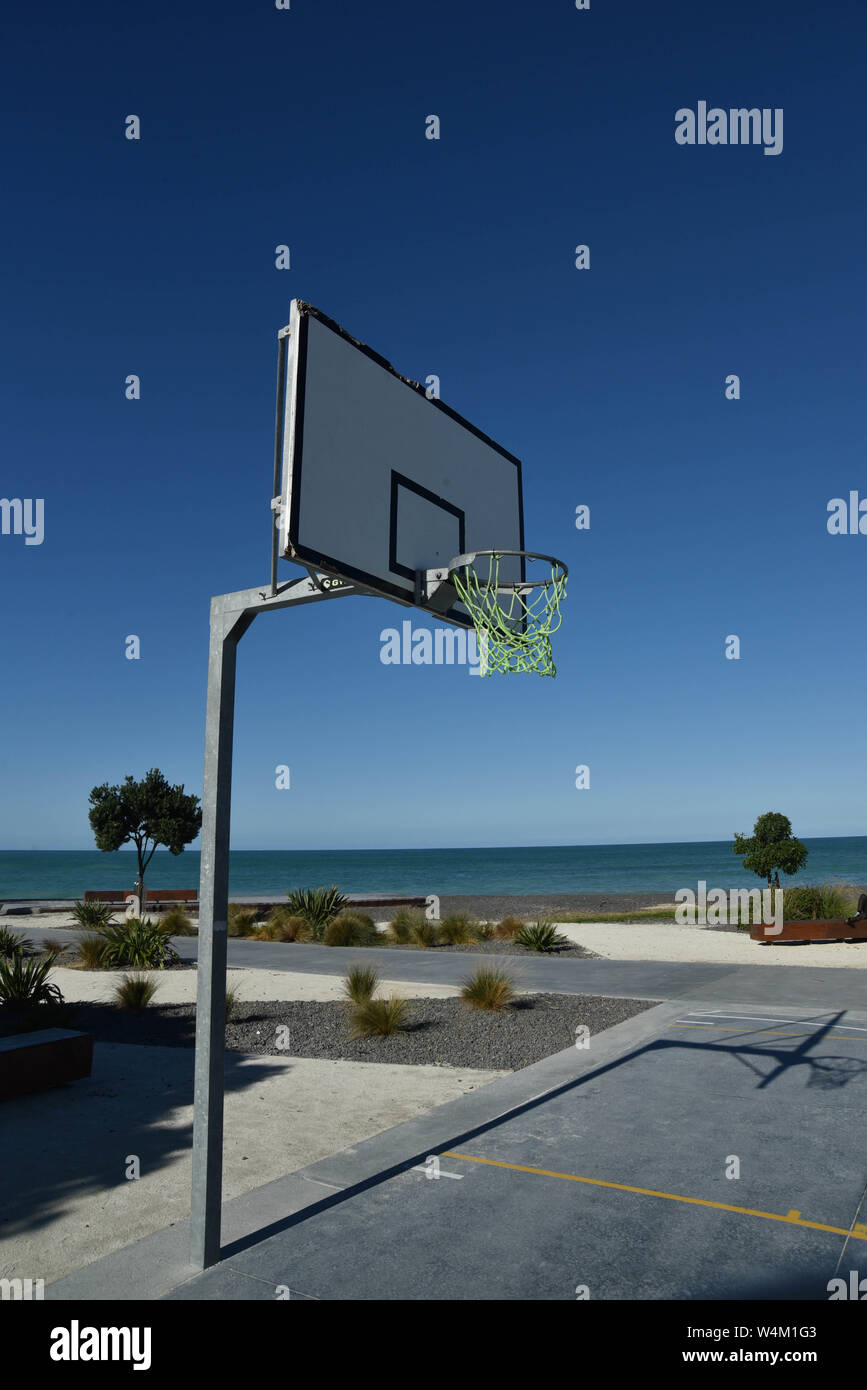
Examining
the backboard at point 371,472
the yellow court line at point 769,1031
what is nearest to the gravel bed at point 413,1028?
the yellow court line at point 769,1031

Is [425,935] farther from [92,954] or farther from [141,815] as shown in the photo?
[141,815]

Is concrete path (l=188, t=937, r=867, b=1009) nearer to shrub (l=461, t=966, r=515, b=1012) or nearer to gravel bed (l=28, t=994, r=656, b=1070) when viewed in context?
shrub (l=461, t=966, r=515, b=1012)

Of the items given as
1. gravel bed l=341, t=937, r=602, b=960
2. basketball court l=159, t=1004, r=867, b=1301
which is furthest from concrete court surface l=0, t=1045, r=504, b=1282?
gravel bed l=341, t=937, r=602, b=960

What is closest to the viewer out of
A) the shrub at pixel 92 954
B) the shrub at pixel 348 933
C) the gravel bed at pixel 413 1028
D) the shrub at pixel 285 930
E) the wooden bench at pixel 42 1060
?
the wooden bench at pixel 42 1060

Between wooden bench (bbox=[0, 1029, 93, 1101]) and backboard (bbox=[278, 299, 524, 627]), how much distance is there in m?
5.74

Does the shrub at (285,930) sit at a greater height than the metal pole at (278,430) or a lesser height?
lesser

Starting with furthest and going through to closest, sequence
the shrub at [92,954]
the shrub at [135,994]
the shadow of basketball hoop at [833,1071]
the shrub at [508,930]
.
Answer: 1. the shrub at [508,930]
2. the shrub at [92,954]
3. the shrub at [135,994]
4. the shadow of basketball hoop at [833,1071]

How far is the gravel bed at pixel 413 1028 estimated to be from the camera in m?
9.78

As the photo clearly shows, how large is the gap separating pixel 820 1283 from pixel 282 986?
1112 centimetres

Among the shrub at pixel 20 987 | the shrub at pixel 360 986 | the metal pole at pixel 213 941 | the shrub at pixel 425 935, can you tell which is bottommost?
the shrub at pixel 425 935

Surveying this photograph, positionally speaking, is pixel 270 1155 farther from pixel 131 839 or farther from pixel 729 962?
pixel 131 839

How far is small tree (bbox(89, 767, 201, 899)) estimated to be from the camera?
32188mm

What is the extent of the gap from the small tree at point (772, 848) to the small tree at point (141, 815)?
2022 centimetres
